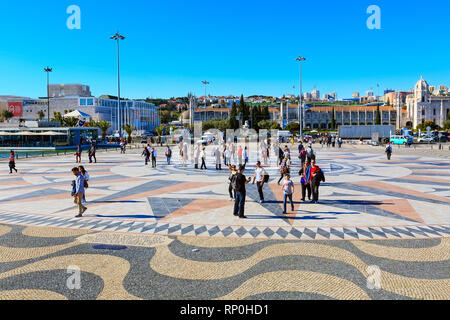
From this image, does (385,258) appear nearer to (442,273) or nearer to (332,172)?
(442,273)

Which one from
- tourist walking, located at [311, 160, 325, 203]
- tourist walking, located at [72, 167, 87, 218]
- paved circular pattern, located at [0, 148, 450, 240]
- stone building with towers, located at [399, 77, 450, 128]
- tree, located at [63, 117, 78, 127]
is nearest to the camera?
paved circular pattern, located at [0, 148, 450, 240]

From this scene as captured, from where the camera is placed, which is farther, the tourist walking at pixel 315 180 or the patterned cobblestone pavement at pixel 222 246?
the tourist walking at pixel 315 180

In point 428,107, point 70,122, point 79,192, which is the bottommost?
point 79,192

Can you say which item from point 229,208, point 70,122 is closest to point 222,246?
point 229,208

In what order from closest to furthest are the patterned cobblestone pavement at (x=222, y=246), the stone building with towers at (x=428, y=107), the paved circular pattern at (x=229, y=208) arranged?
the patterned cobblestone pavement at (x=222, y=246), the paved circular pattern at (x=229, y=208), the stone building with towers at (x=428, y=107)

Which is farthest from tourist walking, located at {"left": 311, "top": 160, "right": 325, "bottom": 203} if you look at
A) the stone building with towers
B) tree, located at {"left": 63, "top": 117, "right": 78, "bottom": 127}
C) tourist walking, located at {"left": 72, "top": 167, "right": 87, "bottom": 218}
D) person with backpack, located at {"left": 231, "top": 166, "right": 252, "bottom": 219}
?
the stone building with towers

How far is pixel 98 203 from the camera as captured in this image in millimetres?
12492

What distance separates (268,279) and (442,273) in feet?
10.6

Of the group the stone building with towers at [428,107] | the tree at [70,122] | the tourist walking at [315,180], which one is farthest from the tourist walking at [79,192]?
the stone building with towers at [428,107]

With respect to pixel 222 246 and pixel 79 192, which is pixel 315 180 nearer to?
pixel 222 246

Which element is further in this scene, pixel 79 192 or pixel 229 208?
pixel 229 208

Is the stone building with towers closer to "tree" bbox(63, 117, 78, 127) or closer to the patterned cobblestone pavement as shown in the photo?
"tree" bbox(63, 117, 78, 127)

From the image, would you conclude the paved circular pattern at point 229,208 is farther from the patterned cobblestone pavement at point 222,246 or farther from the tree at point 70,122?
the tree at point 70,122

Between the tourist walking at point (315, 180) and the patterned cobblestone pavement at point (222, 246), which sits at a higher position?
the tourist walking at point (315, 180)
